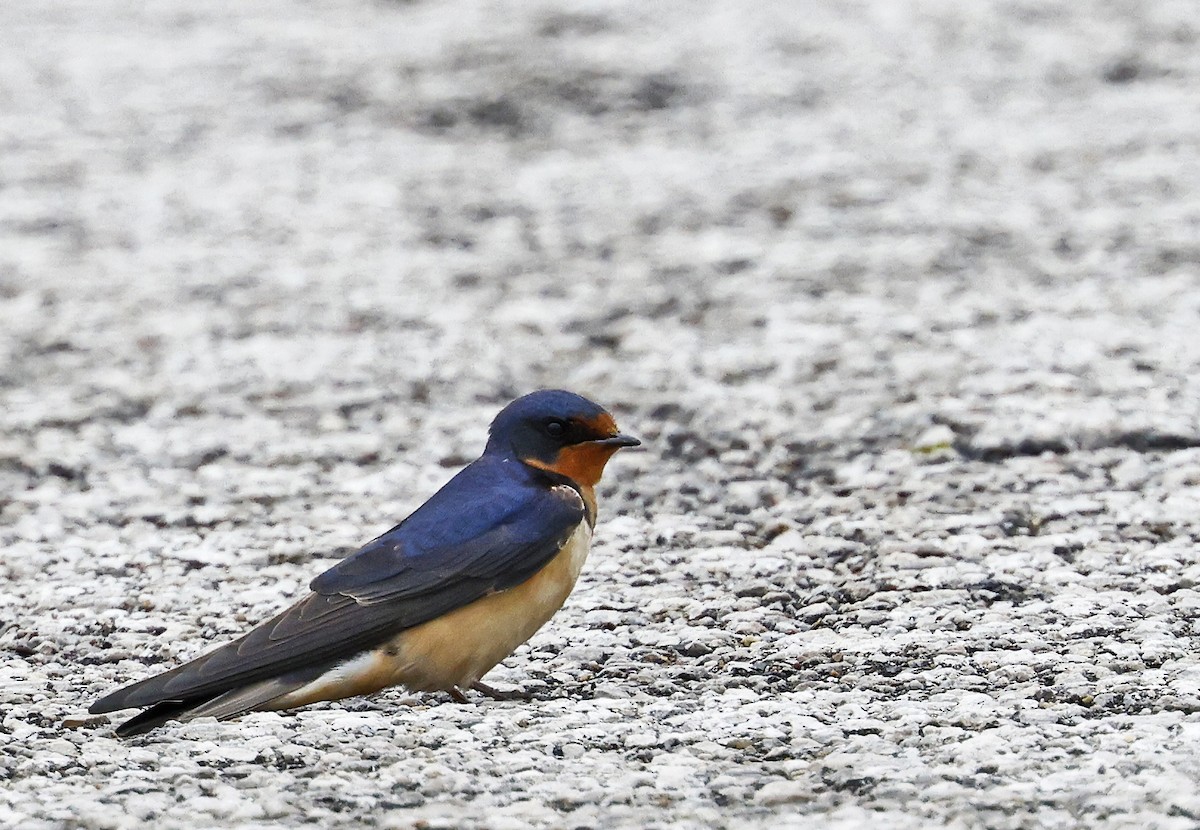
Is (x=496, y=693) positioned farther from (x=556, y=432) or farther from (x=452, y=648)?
(x=556, y=432)

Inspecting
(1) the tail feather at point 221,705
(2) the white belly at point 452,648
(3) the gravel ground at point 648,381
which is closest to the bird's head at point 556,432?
(2) the white belly at point 452,648

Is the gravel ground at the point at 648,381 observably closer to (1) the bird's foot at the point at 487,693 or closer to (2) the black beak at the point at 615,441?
(1) the bird's foot at the point at 487,693

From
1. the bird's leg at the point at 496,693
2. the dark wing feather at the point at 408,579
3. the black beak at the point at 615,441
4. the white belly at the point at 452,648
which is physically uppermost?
the black beak at the point at 615,441

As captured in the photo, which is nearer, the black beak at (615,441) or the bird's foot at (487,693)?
the bird's foot at (487,693)

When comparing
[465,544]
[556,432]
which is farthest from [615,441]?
[465,544]

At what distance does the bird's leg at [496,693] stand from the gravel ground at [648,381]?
0.04m

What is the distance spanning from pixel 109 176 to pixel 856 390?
14.0 ft

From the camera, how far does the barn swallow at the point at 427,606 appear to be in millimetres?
3625

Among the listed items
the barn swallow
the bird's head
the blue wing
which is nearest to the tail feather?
the barn swallow

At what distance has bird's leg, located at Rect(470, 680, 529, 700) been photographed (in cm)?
391

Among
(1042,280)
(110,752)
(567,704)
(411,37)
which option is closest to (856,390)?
(1042,280)

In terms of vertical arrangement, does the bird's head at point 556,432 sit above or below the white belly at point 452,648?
above

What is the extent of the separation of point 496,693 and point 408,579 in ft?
1.05

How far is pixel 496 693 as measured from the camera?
3.92m
